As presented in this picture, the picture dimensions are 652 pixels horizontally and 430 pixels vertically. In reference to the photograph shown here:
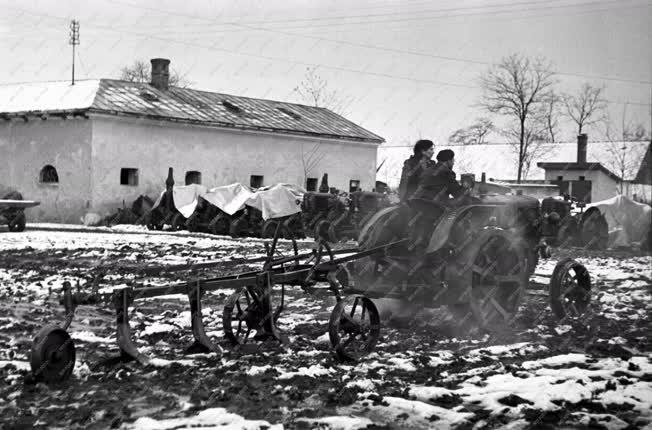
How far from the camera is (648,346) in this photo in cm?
736

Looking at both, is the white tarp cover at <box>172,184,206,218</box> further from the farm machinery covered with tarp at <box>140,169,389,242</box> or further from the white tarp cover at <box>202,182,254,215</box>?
the white tarp cover at <box>202,182,254,215</box>

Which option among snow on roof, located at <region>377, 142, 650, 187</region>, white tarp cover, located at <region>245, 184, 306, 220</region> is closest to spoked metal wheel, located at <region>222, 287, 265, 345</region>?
white tarp cover, located at <region>245, 184, 306, 220</region>

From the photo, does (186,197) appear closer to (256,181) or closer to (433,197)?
(256,181)

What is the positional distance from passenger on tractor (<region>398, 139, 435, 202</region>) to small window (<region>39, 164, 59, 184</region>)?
79.7ft

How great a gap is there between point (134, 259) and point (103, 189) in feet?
50.1

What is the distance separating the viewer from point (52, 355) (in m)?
5.83

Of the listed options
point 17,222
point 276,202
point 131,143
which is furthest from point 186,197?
point 131,143

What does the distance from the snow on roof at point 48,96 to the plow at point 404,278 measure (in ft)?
74.7

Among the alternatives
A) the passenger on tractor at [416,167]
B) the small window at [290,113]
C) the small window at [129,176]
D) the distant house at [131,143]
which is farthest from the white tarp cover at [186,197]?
the passenger on tractor at [416,167]

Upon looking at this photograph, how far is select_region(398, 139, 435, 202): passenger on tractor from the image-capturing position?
8812 mm

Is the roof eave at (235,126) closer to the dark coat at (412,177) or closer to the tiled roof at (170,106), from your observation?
the tiled roof at (170,106)

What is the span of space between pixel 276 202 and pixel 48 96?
13386mm

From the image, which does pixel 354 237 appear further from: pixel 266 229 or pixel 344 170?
pixel 344 170

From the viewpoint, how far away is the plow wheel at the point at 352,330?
659cm
